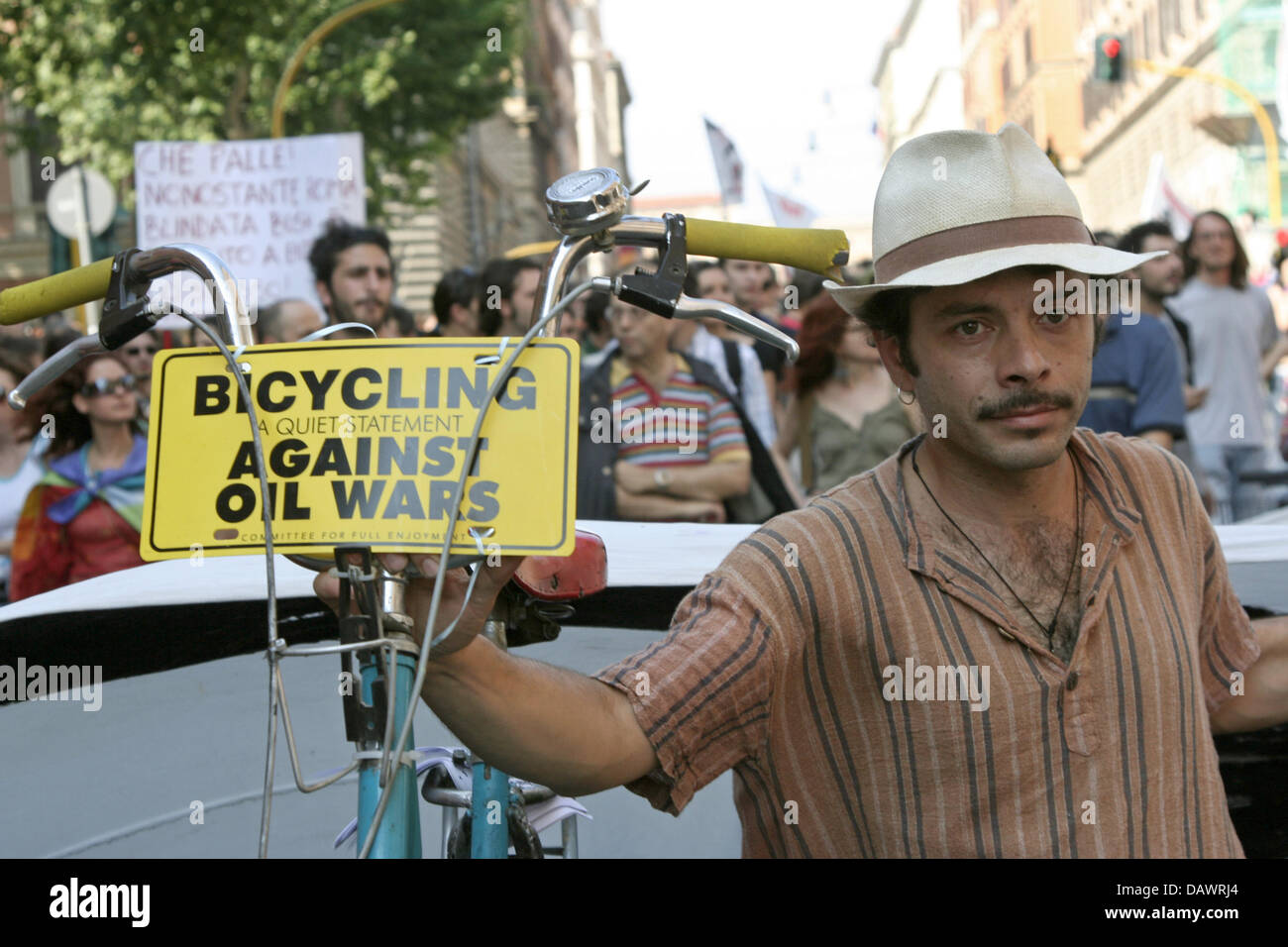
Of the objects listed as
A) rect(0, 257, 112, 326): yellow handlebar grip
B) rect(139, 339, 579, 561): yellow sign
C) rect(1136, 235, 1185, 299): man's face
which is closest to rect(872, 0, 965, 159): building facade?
rect(1136, 235, 1185, 299): man's face

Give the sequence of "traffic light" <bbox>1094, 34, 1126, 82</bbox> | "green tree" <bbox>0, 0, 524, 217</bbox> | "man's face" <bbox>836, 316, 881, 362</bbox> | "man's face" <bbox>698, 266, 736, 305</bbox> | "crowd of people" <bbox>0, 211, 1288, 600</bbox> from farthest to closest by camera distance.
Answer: "traffic light" <bbox>1094, 34, 1126, 82</bbox> < "green tree" <bbox>0, 0, 524, 217</bbox> < "man's face" <bbox>698, 266, 736, 305</bbox> < "man's face" <bbox>836, 316, 881, 362</bbox> < "crowd of people" <bbox>0, 211, 1288, 600</bbox>

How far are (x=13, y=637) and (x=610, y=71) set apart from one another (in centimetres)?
12546

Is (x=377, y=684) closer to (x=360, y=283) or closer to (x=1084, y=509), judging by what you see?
(x=1084, y=509)

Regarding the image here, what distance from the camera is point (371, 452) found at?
1.64m

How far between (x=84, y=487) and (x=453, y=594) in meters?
4.32

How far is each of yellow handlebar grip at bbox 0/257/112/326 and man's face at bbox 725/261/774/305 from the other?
21.2 feet

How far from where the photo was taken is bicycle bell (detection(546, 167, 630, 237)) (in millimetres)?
1698

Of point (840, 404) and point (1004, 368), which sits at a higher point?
point (840, 404)

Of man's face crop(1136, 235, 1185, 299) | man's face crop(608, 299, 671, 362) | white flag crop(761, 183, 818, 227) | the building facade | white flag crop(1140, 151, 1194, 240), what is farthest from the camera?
the building facade

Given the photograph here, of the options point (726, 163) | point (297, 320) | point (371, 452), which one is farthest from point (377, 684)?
point (726, 163)

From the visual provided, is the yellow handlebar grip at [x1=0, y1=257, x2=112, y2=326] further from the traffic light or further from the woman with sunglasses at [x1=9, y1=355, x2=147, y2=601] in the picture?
the traffic light

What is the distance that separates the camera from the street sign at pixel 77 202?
11.5 m

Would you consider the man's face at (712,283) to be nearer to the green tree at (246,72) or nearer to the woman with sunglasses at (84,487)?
the woman with sunglasses at (84,487)

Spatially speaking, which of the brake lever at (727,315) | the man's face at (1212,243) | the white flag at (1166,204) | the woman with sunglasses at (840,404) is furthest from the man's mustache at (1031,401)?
the white flag at (1166,204)
